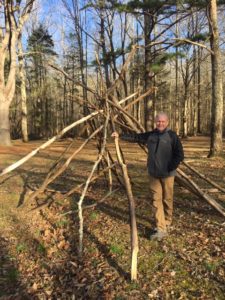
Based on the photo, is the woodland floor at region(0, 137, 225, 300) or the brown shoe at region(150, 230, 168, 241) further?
the brown shoe at region(150, 230, 168, 241)

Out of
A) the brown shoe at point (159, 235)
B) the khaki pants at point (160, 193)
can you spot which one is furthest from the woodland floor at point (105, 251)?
the khaki pants at point (160, 193)

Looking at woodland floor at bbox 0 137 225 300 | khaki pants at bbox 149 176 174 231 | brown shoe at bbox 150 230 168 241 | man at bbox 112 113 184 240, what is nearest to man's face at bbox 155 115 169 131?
man at bbox 112 113 184 240

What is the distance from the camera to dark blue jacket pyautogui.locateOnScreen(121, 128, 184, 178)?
5.76 meters

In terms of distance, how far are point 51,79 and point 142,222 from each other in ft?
143

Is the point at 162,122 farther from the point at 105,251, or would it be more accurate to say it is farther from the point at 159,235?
the point at 105,251

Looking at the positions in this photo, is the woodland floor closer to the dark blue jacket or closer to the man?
the man

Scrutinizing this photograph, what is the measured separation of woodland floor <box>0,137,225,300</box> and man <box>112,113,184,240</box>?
38 centimetres

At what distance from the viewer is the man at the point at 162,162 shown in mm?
5758

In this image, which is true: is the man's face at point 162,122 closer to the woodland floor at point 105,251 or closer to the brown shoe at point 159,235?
the brown shoe at point 159,235

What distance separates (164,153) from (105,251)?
5.76 ft

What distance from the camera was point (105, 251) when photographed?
5.69 metres

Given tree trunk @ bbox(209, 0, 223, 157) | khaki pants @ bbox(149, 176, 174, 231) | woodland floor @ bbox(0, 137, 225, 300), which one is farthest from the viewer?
tree trunk @ bbox(209, 0, 223, 157)

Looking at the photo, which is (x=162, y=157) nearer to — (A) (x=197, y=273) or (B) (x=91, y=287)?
(A) (x=197, y=273)

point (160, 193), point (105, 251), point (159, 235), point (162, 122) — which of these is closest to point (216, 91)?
point (162, 122)
